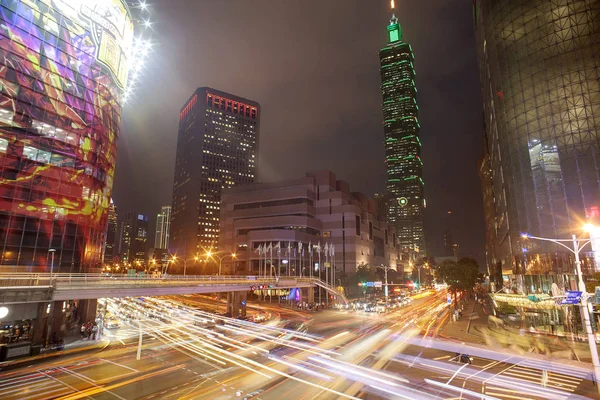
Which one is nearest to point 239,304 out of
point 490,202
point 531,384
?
point 531,384

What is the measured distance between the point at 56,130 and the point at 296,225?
2831 inches

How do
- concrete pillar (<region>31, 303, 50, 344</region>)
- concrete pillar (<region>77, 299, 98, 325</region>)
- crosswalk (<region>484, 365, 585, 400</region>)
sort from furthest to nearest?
concrete pillar (<region>77, 299, 98, 325</region>), concrete pillar (<region>31, 303, 50, 344</region>), crosswalk (<region>484, 365, 585, 400</region>)

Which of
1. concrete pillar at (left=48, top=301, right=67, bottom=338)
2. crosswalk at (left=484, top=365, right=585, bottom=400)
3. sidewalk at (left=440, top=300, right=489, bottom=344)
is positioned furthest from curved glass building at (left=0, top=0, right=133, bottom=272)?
sidewalk at (left=440, top=300, right=489, bottom=344)

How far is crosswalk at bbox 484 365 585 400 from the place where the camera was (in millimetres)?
19594

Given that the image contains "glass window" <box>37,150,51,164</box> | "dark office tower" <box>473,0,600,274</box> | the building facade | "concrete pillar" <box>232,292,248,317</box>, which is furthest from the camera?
the building facade

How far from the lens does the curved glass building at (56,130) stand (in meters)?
43.0

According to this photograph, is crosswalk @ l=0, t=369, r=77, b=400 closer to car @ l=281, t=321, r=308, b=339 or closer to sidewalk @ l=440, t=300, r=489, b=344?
car @ l=281, t=321, r=308, b=339

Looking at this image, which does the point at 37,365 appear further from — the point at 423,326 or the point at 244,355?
the point at 423,326

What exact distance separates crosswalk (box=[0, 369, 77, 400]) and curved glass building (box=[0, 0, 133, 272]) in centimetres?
2522

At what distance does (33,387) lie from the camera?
20.7 meters

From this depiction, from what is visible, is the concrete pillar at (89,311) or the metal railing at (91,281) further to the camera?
the concrete pillar at (89,311)

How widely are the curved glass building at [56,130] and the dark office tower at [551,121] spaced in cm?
7131

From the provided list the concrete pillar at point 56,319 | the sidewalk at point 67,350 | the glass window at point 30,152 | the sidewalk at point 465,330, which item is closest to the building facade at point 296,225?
the sidewalk at point 465,330

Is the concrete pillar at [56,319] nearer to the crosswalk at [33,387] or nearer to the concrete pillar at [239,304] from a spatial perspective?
the crosswalk at [33,387]
